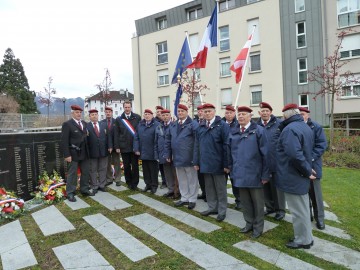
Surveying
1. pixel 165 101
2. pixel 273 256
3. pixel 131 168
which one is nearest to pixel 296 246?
pixel 273 256

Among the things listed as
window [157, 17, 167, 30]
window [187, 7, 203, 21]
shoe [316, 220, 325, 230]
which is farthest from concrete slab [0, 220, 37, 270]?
window [157, 17, 167, 30]

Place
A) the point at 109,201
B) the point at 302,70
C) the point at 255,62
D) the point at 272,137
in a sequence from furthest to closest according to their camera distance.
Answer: the point at 255,62
the point at 302,70
the point at 109,201
the point at 272,137

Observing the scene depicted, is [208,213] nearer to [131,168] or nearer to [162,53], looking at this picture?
[131,168]

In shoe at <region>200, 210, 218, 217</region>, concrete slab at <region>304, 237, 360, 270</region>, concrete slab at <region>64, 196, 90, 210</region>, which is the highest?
concrete slab at <region>64, 196, 90, 210</region>

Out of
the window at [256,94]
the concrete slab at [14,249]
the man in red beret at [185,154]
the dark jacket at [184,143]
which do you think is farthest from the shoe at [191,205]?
the window at [256,94]

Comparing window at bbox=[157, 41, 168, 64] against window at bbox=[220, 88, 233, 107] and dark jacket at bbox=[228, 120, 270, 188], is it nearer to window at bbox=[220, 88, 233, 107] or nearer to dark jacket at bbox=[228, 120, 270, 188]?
window at bbox=[220, 88, 233, 107]

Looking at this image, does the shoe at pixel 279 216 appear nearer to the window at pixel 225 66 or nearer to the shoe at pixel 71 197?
the shoe at pixel 71 197

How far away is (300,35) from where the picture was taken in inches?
911

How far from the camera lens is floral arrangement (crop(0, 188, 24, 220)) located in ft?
19.0

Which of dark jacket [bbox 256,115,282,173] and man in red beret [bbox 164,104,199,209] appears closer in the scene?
dark jacket [bbox 256,115,282,173]

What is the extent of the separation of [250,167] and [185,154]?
1.87 metres

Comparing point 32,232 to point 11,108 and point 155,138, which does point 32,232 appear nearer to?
point 155,138

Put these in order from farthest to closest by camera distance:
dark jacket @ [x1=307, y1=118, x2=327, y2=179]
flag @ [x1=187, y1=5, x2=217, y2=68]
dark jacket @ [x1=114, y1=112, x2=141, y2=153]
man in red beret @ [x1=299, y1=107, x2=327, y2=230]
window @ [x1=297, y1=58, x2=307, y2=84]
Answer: window @ [x1=297, y1=58, x2=307, y2=84], flag @ [x1=187, y1=5, x2=217, y2=68], dark jacket @ [x1=114, y1=112, x2=141, y2=153], man in red beret @ [x1=299, y1=107, x2=327, y2=230], dark jacket @ [x1=307, y1=118, x2=327, y2=179]

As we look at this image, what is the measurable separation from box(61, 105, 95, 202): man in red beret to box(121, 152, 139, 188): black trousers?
1131 millimetres
